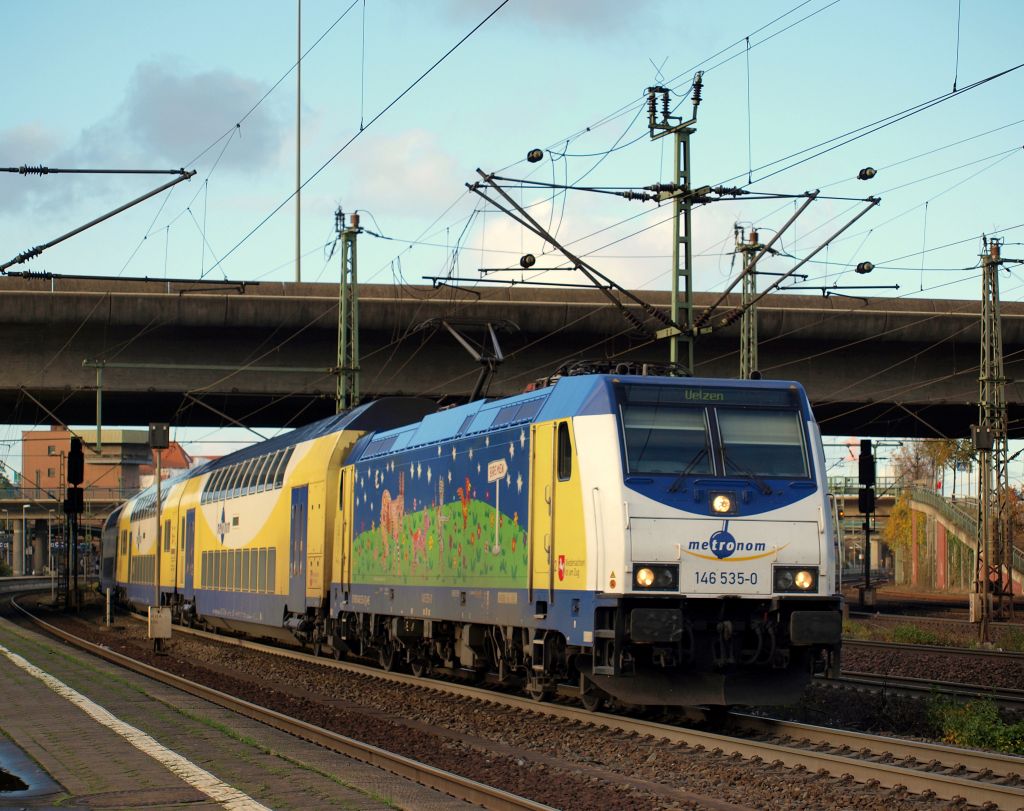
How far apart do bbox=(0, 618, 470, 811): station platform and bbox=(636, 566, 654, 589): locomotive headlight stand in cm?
355

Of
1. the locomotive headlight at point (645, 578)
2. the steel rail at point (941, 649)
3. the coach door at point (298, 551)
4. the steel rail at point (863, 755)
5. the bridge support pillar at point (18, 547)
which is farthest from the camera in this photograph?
the bridge support pillar at point (18, 547)

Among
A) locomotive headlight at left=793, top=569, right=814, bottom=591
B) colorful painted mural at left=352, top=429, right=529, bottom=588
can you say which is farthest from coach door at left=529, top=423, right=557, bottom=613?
locomotive headlight at left=793, top=569, right=814, bottom=591

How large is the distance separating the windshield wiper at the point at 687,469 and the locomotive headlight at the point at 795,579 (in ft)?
4.61

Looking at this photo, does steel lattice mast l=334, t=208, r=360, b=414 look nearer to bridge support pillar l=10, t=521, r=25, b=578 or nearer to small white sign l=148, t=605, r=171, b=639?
small white sign l=148, t=605, r=171, b=639

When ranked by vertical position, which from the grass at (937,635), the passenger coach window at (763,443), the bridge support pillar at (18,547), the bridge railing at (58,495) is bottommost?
the bridge support pillar at (18,547)

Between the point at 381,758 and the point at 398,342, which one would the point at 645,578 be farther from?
the point at 398,342

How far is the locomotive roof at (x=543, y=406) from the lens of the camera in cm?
1529

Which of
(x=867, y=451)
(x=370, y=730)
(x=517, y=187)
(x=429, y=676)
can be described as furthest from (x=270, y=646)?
(x=867, y=451)

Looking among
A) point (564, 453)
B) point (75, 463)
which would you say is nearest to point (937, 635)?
point (564, 453)

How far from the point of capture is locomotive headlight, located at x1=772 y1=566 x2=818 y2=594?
14.9 meters

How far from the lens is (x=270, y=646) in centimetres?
3108

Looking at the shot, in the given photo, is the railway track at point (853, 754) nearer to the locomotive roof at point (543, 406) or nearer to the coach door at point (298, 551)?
the locomotive roof at point (543, 406)

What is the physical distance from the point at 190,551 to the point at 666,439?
24.7 metres

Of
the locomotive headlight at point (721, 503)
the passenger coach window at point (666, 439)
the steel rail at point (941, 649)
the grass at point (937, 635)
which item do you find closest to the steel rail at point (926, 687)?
the steel rail at point (941, 649)
